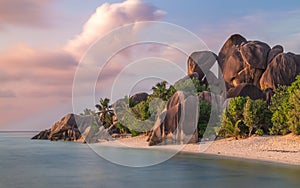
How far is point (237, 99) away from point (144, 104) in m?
27.2

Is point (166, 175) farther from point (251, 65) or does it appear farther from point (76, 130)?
point (76, 130)

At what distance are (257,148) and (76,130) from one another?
74.6 metres

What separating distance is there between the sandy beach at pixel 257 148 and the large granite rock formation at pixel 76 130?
39.4m

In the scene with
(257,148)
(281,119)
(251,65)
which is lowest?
(257,148)

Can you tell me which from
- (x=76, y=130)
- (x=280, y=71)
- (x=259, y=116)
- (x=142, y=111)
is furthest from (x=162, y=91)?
(x=76, y=130)

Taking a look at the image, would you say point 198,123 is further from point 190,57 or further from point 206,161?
point 190,57

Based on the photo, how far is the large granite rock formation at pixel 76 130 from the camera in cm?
9469

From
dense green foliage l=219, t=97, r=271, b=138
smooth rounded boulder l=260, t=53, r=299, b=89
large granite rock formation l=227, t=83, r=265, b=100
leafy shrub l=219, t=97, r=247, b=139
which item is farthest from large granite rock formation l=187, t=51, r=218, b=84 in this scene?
dense green foliage l=219, t=97, r=271, b=138

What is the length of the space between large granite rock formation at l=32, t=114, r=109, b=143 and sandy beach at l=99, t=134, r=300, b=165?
129ft

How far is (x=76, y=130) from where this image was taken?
110 m

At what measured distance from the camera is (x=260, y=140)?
47906 mm

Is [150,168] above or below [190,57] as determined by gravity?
below

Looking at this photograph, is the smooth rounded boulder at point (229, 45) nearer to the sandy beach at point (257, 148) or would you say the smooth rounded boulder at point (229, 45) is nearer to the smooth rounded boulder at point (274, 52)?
the smooth rounded boulder at point (274, 52)

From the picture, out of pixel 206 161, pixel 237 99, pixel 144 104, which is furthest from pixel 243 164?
pixel 144 104
